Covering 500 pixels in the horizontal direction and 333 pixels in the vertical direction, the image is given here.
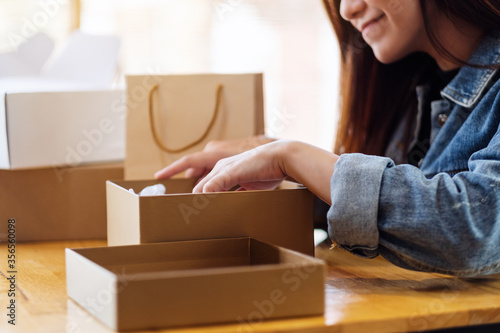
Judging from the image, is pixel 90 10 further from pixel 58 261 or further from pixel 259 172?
pixel 259 172

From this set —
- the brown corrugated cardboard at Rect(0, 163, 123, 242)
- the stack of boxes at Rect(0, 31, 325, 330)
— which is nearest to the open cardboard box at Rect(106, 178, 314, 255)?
the stack of boxes at Rect(0, 31, 325, 330)

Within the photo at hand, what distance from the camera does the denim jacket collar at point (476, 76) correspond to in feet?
3.03

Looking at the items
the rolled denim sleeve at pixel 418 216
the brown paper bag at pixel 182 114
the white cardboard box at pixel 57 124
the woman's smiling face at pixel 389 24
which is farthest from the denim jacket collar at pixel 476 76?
the white cardboard box at pixel 57 124

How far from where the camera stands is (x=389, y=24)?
105 centimetres

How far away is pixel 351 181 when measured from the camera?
703mm

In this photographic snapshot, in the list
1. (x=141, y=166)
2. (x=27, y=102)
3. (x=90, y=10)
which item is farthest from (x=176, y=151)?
(x=90, y=10)

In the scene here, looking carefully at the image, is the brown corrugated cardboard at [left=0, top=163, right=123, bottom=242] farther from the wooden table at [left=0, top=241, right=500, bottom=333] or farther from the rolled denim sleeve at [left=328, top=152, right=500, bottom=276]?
the rolled denim sleeve at [left=328, top=152, right=500, bottom=276]

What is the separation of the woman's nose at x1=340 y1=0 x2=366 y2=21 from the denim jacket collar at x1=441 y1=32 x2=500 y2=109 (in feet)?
0.67

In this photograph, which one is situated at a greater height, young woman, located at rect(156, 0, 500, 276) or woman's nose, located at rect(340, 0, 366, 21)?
woman's nose, located at rect(340, 0, 366, 21)

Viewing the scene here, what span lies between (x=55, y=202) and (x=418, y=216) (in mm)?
681

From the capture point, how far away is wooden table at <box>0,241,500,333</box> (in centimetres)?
59

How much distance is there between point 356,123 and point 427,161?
266 mm

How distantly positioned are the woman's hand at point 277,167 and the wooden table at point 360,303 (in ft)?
0.43

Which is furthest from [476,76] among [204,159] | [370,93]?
[204,159]
